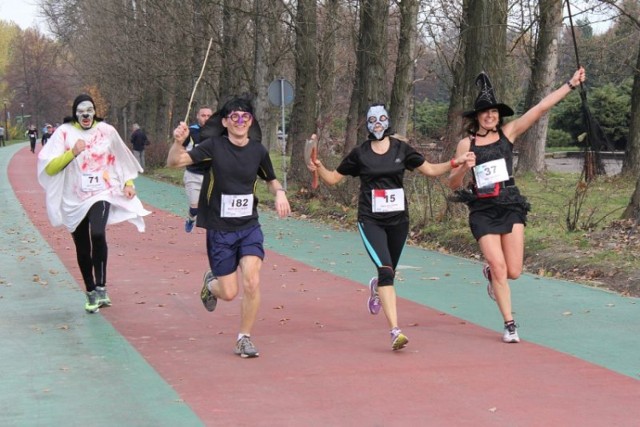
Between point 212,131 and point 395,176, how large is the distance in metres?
1.52

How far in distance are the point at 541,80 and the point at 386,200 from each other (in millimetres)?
22237

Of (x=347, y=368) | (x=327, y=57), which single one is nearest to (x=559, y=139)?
(x=327, y=57)

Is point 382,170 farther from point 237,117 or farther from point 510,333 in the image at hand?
point 510,333

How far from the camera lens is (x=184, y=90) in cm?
3906

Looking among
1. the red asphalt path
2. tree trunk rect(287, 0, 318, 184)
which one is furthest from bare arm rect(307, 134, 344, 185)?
tree trunk rect(287, 0, 318, 184)

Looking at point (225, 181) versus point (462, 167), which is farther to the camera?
point (462, 167)

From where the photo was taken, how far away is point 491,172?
26.1ft

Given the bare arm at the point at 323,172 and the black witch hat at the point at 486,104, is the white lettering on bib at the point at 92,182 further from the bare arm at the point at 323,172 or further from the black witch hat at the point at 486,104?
the black witch hat at the point at 486,104

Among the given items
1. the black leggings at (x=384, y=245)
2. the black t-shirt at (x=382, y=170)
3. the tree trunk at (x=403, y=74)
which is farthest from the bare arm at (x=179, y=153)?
the tree trunk at (x=403, y=74)

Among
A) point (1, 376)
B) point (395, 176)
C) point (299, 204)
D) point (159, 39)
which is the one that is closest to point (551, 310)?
point (395, 176)

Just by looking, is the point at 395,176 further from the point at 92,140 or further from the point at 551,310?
the point at 92,140

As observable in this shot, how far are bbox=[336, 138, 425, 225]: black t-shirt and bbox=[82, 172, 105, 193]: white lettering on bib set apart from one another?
8.74ft

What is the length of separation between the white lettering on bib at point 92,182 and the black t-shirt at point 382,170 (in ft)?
8.74

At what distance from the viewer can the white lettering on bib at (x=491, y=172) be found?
7.95m
